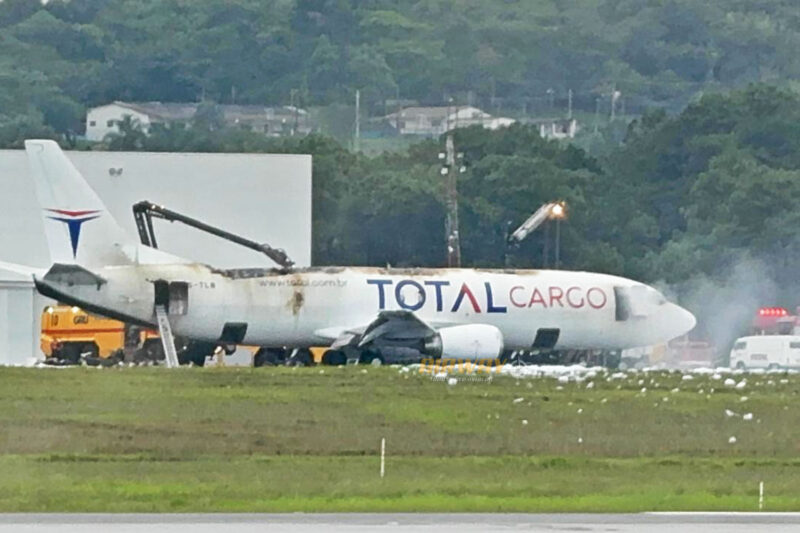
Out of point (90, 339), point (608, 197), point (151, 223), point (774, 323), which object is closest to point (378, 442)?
point (90, 339)

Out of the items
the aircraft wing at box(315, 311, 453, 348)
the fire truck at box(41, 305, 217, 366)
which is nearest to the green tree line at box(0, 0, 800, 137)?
the fire truck at box(41, 305, 217, 366)

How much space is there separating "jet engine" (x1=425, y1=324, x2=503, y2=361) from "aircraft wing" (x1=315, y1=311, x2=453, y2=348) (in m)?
0.51

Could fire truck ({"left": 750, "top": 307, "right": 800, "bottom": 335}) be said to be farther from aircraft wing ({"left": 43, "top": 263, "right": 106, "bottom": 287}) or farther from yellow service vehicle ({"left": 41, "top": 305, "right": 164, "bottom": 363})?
aircraft wing ({"left": 43, "top": 263, "right": 106, "bottom": 287})

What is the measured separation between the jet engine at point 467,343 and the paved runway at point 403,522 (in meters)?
30.8

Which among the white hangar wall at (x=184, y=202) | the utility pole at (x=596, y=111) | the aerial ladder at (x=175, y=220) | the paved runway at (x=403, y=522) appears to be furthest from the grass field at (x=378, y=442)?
the utility pole at (x=596, y=111)

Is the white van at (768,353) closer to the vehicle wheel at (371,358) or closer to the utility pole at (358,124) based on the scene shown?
the vehicle wheel at (371,358)

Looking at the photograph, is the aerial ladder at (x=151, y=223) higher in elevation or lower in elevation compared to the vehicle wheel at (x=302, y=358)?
higher

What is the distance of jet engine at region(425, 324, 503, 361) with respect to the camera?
194ft

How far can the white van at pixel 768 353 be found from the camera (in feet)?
227

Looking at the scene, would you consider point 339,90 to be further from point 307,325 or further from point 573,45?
point 307,325

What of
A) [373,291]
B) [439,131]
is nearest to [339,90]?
[439,131]

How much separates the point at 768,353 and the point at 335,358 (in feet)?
54.9

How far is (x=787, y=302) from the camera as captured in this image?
85812 millimetres

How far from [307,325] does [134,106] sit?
84408 mm
